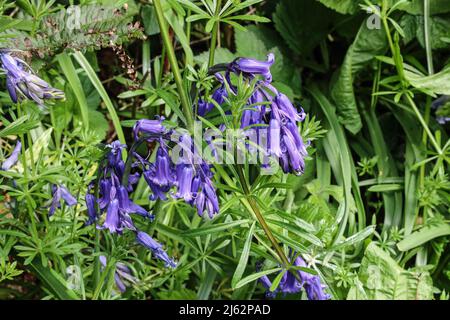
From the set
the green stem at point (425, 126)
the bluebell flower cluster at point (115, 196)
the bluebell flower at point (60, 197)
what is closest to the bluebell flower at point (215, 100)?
the bluebell flower cluster at point (115, 196)

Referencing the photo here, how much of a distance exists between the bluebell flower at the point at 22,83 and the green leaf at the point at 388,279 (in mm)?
1421

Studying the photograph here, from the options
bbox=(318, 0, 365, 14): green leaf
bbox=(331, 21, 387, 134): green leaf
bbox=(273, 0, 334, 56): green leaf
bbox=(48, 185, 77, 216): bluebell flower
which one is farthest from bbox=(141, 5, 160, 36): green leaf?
bbox=(48, 185, 77, 216): bluebell flower

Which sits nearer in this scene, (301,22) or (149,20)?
(149,20)

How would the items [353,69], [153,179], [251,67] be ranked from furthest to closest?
1. [353,69]
2. [153,179]
3. [251,67]

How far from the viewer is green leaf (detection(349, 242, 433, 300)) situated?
2578 mm

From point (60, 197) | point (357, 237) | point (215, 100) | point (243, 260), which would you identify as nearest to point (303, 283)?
point (357, 237)

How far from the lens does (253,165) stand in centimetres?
280

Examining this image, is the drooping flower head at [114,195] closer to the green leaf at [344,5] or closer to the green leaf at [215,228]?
the green leaf at [215,228]

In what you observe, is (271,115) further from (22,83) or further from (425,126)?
(425,126)

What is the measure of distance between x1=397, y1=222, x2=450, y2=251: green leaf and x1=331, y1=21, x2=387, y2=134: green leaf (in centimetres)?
54

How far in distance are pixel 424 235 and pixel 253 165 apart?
76 cm

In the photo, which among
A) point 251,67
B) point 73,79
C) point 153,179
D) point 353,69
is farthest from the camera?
point 353,69
